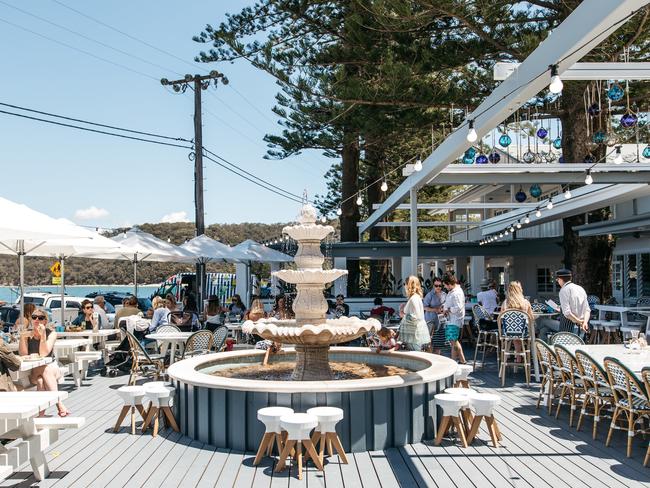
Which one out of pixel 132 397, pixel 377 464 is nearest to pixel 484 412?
pixel 377 464

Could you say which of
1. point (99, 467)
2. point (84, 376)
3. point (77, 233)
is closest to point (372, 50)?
point (77, 233)

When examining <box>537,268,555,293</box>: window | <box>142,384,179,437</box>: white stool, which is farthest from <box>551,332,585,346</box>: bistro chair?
<box>537,268,555,293</box>: window

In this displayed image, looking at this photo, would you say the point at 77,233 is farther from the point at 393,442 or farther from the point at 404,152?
the point at 404,152

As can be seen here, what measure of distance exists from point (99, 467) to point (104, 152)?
1980cm

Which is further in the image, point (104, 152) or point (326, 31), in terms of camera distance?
point (104, 152)

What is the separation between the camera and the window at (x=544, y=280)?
25.1 meters

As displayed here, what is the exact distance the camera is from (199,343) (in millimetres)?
9320

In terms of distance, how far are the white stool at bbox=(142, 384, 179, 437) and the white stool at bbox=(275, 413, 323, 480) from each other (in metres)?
1.66

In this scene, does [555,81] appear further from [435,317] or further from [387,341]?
[435,317]

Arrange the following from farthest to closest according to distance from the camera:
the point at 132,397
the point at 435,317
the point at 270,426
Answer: the point at 435,317
the point at 132,397
the point at 270,426

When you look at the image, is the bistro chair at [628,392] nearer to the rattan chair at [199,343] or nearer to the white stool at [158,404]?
the white stool at [158,404]

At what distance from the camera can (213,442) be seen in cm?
588

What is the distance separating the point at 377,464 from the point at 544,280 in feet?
70.9

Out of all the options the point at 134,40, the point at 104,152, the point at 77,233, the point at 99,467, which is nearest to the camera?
the point at 99,467
